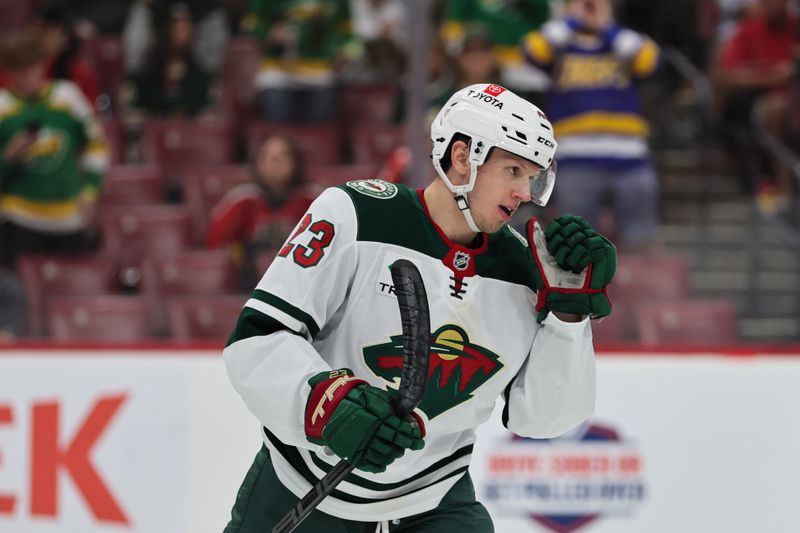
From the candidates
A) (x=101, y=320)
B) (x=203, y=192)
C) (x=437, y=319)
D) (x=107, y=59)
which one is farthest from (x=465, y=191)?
(x=107, y=59)

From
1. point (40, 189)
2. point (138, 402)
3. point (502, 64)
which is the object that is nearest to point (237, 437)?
point (138, 402)

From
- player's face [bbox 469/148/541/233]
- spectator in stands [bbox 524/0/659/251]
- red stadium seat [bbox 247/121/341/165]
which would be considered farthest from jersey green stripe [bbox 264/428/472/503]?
red stadium seat [bbox 247/121/341/165]

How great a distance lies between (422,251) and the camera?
8.18 ft

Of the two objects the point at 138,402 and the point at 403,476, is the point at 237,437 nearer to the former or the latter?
the point at 138,402

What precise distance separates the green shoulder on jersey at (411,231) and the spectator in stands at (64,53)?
168 inches

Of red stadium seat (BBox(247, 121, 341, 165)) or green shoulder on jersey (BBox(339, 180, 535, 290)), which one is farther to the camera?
red stadium seat (BBox(247, 121, 341, 165))

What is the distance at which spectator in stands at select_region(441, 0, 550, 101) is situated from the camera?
20.6 feet

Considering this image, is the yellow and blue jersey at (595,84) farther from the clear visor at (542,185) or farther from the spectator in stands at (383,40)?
the clear visor at (542,185)

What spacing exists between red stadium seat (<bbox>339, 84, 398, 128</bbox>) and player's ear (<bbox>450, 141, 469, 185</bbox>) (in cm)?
463

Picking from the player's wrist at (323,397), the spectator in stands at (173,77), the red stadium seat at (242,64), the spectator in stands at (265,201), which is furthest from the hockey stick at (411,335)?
the red stadium seat at (242,64)

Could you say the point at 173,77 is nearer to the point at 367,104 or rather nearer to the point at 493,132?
the point at 367,104

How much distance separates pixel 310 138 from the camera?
658 cm

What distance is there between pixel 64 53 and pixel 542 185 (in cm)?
462

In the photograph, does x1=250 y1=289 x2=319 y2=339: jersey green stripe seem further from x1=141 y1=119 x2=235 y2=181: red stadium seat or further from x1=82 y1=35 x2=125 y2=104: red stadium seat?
x1=82 y1=35 x2=125 y2=104: red stadium seat
